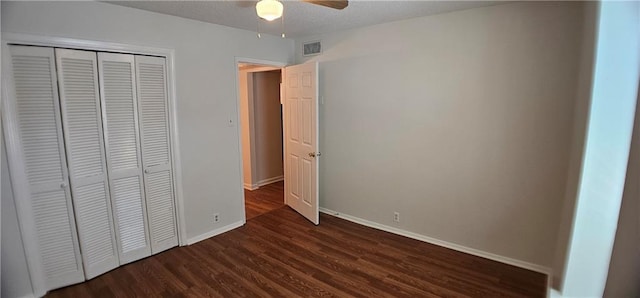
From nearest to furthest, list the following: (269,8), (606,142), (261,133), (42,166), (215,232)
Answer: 1. (606,142)
2. (269,8)
3. (42,166)
4. (215,232)
5. (261,133)

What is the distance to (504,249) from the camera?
2832mm

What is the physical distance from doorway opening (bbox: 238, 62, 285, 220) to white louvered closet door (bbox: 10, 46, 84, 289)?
8.04 feet

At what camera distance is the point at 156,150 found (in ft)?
9.62

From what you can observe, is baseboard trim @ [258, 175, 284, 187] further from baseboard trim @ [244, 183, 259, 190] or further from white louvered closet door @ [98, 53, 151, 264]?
white louvered closet door @ [98, 53, 151, 264]

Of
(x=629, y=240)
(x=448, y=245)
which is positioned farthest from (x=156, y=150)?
(x=629, y=240)

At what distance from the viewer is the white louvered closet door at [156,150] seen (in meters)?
2.80

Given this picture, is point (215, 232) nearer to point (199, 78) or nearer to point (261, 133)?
point (199, 78)

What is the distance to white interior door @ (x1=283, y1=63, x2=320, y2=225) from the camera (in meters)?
3.63

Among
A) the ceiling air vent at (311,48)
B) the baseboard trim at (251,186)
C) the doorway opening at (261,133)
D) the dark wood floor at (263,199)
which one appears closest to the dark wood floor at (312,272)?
the dark wood floor at (263,199)

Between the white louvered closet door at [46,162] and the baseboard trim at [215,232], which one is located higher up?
the white louvered closet door at [46,162]

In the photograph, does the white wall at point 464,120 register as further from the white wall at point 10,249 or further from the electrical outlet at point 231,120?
the white wall at point 10,249

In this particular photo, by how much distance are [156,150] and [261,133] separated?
254 cm

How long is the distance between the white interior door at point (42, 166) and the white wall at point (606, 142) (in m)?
3.41

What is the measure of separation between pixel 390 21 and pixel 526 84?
1445 millimetres
